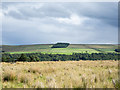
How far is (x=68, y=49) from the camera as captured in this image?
648 ft

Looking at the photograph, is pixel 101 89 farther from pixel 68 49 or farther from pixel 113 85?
pixel 68 49

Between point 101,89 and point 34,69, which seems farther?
point 34,69

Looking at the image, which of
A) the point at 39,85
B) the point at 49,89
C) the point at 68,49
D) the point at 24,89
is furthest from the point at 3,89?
the point at 68,49

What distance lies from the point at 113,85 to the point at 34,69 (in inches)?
266

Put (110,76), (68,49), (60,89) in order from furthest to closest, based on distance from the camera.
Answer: (68,49) → (110,76) → (60,89)

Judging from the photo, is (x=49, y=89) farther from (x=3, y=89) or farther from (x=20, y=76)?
(x=20, y=76)

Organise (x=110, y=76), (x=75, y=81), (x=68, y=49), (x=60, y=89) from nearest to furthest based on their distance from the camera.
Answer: (x=60, y=89)
(x=75, y=81)
(x=110, y=76)
(x=68, y=49)

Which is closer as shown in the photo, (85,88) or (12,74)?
(85,88)

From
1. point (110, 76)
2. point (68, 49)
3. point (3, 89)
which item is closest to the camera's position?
point (3, 89)

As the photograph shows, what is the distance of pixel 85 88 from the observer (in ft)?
24.9

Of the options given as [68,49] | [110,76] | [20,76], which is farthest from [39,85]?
[68,49]

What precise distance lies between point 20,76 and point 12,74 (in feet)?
2.09

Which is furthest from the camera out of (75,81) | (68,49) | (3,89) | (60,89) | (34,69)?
(68,49)

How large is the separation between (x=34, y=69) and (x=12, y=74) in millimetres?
2954
